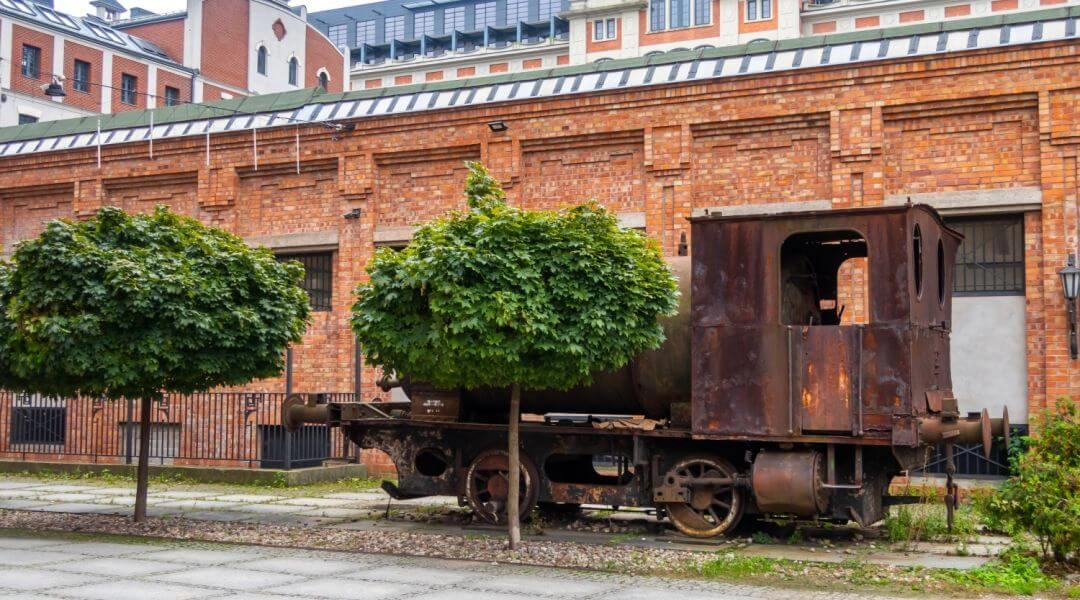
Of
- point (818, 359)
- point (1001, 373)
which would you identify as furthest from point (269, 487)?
point (1001, 373)

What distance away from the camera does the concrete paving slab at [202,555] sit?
34.2 feet

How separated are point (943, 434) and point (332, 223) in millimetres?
12007

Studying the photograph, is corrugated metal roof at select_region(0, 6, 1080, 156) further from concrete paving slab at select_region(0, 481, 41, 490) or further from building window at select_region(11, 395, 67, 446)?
concrete paving slab at select_region(0, 481, 41, 490)

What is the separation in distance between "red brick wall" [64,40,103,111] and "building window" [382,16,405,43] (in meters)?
33.8

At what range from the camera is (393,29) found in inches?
3248

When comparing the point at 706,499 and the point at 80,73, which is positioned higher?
the point at 80,73

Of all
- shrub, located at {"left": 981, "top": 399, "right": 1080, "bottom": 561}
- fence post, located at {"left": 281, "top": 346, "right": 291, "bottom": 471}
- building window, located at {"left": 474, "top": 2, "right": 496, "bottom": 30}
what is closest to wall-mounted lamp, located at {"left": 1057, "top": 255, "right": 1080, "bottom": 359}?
shrub, located at {"left": 981, "top": 399, "right": 1080, "bottom": 561}

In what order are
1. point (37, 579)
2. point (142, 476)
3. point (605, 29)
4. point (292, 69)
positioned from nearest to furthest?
1. point (37, 579)
2. point (142, 476)
3. point (292, 69)
4. point (605, 29)

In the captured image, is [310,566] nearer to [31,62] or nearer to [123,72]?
[31,62]

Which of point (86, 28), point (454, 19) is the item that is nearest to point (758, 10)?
point (454, 19)

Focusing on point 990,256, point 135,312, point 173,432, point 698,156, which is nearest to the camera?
point 135,312

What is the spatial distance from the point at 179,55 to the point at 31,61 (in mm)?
6772

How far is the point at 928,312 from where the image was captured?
11.4 meters

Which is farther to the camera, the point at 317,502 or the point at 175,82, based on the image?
the point at 175,82
